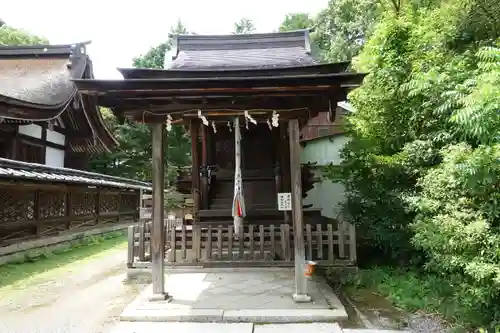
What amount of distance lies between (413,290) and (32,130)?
41.6 feet

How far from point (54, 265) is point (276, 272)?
5557mm

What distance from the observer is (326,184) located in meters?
13.6

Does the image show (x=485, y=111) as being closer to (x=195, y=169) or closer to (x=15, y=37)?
(x=195, y=169)

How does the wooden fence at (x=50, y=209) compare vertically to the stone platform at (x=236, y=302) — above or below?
above

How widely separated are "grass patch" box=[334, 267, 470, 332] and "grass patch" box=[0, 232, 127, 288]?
6.64 m

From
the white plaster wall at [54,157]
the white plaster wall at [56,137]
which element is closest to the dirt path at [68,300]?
the white plaster wall at [54,157]

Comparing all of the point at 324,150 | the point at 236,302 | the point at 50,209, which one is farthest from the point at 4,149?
the point at 324,150

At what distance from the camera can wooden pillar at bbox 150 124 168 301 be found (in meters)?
5.32

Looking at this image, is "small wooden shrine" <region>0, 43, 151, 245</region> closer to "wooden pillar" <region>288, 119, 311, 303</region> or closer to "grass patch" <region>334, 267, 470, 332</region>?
"wooden pillar" <region>288, 119, 311, 303</region>

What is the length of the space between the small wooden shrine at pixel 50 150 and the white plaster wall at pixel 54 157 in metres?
0.04

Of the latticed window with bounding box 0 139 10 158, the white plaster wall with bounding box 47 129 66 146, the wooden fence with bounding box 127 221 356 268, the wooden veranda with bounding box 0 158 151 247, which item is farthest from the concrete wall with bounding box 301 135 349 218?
the latticed window with bounding box 0 139 10 158

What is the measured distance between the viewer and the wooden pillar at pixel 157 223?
5.32 meters

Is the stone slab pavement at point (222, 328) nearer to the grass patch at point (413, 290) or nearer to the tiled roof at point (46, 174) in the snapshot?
the grass patch at point (413, 290)

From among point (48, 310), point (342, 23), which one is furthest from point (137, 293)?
point (342, 23)
